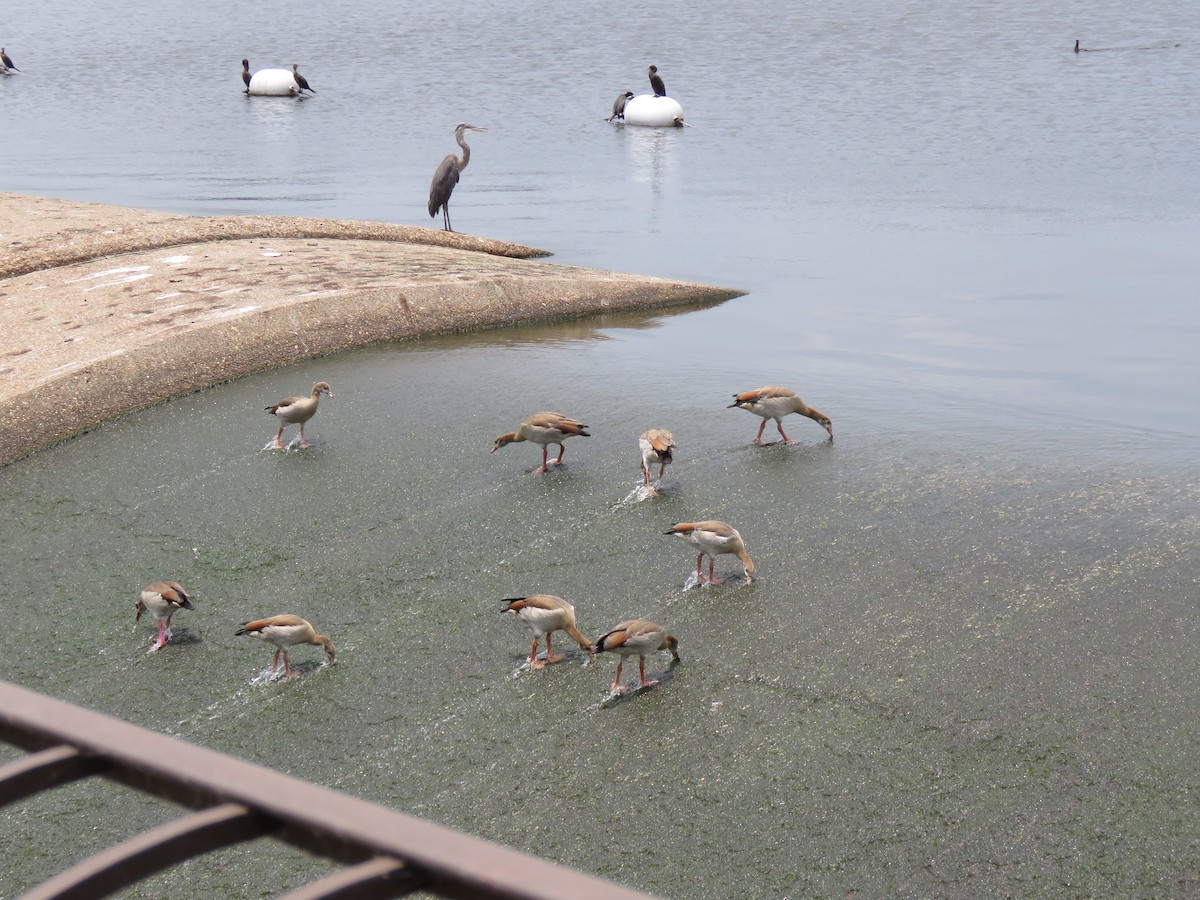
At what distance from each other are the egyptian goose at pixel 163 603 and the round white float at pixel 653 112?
1427 inches

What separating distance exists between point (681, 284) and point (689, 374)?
421cm

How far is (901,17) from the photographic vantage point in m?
64.8

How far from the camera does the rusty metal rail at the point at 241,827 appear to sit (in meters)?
1.59

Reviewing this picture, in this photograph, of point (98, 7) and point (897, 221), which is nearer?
point (897, 221)

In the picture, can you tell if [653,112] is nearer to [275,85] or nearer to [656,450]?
[275,85]

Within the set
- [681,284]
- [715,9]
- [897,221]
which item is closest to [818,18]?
[715,9]

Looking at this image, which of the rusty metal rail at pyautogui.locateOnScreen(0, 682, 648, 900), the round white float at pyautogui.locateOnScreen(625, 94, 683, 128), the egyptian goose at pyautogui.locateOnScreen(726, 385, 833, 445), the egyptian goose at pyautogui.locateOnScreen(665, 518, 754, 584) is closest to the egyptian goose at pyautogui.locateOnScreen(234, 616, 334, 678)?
the egyptian goose at pyautogui.locateOnScreen(665, 518, 754, 584)

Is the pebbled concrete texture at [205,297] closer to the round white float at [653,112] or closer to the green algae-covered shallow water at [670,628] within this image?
the green algae-covered shallow water at [670,628]

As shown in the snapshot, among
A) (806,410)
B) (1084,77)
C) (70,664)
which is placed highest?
(1084,77)

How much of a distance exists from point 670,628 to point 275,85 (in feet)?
159

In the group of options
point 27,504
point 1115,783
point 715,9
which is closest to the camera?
point 1115,783

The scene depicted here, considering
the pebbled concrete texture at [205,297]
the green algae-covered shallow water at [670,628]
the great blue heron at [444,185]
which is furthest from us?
the great blue heron at [444,185]

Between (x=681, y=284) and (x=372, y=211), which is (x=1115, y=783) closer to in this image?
(x=681, y=284)

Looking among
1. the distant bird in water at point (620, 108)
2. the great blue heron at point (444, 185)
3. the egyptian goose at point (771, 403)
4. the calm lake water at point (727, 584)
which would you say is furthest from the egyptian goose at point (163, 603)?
the distant bird in water at point (620, 108)
